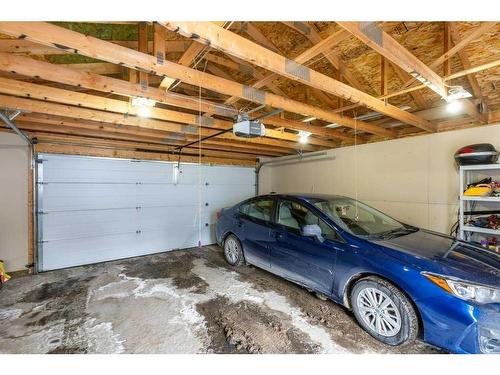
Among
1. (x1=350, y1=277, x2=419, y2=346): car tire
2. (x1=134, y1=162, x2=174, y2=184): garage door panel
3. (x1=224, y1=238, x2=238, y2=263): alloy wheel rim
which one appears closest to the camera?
(x1=350, y1=277, x2=419, y2=346): car tire

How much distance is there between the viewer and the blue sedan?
64.0 inches

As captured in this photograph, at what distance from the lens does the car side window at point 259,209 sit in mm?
3373

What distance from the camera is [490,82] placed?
9.63 ft

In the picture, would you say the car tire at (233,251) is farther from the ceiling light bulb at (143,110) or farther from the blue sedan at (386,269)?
the ceiling light bulb at (143,110)

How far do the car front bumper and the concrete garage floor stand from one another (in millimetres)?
354

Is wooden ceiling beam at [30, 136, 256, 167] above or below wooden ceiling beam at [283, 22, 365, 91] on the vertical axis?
below

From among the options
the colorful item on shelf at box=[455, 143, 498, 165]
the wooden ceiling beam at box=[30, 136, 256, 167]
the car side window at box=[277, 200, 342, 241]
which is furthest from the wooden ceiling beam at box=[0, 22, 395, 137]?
the wooden ceiling beam at box=[30, 136, 256, 167]

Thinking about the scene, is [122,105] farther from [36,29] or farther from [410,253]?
[410,253]

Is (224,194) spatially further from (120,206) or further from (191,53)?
(191,53)

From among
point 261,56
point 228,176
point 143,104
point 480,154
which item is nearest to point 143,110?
point 143,104

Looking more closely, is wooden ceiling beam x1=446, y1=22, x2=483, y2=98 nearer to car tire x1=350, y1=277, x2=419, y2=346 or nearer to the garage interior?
the garage interior

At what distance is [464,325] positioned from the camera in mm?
1587

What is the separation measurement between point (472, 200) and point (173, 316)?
4259mm

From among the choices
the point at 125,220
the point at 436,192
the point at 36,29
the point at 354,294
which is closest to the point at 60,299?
the point at 125,220
